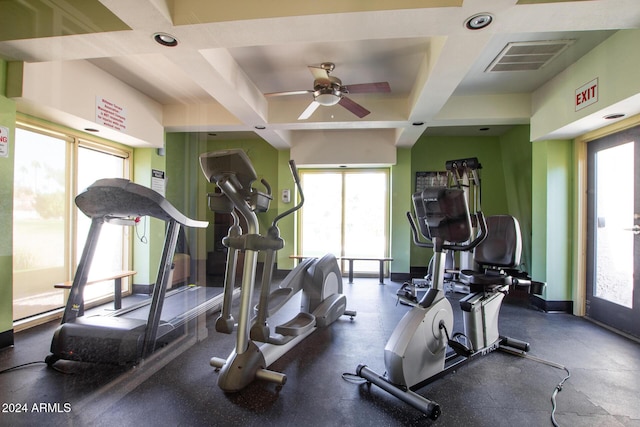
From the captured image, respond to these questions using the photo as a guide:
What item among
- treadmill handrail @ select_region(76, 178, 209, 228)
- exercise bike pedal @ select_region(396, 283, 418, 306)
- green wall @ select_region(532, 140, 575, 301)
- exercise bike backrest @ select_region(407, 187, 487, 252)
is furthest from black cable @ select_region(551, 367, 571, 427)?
treadmill handrail @ select_region(76, 178, 209, 228)

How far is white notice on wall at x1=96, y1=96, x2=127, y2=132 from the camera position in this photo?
2.48 m

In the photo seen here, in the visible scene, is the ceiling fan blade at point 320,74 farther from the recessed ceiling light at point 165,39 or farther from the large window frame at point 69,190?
the large window frame at point 69,190

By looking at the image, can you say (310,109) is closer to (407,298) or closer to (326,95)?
(326,95)

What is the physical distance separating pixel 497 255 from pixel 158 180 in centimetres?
319

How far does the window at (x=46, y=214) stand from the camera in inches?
81.4

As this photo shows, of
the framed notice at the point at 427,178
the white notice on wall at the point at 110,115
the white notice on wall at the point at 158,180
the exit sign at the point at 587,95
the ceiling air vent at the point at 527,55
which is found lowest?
the white notice on wall at the point at 158,180

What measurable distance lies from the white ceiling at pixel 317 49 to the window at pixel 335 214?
2.24 ft

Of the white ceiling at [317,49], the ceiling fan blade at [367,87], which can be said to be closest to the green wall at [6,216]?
the white ceiling at [317,49]

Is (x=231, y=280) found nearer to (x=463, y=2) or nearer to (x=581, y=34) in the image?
(x=463, y=2)

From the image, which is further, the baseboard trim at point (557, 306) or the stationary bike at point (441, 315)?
the baseboard trim at point (557, 306)

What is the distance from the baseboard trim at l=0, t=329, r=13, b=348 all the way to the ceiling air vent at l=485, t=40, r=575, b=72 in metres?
4.60

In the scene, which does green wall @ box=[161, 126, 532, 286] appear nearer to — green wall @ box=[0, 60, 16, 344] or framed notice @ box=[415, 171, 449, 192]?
framed notice @ box=[415, 171, 449, 192]

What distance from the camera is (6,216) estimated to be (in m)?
2.00

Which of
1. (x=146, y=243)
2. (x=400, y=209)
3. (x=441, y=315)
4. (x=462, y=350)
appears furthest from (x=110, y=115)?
(x=400, y=209)
